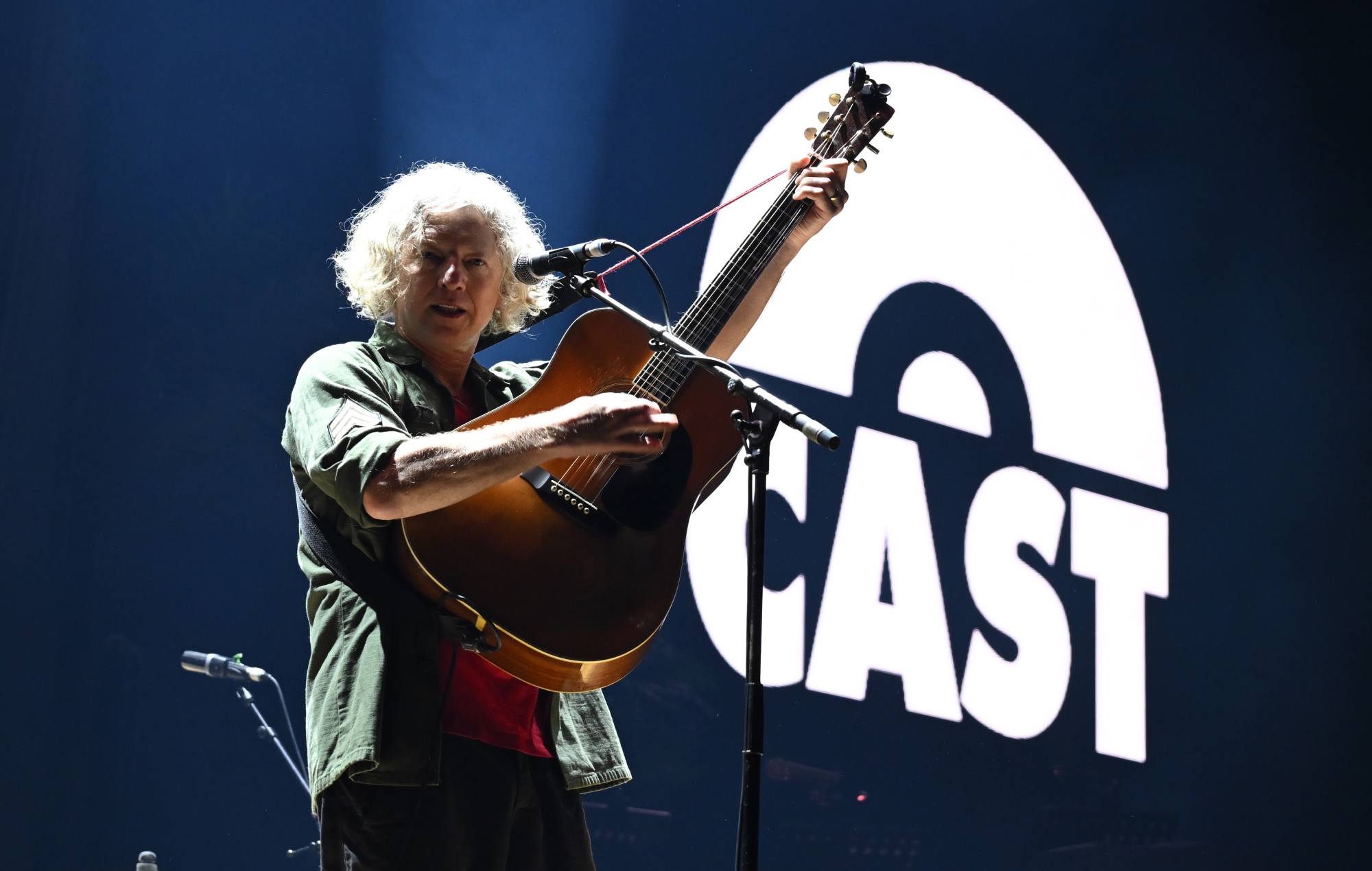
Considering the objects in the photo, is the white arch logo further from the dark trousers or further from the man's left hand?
the dark trousers

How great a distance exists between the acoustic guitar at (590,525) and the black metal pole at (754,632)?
29cm

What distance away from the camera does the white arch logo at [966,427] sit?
2912 millimetres

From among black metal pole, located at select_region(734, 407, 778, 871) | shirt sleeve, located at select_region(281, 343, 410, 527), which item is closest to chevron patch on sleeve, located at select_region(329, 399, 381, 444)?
shirt sleeve, located at select_region(281, 343, 410, 527)

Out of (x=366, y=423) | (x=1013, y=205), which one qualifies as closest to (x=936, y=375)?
(x=1013, y=205)

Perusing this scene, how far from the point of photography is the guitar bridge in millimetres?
1735

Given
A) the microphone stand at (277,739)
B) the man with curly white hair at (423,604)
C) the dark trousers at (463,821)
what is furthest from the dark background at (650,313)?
the dark trousers at (463,821)

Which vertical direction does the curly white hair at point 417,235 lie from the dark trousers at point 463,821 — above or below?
above

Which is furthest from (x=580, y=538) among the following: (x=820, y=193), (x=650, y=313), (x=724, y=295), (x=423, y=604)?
(x=650, y=313)

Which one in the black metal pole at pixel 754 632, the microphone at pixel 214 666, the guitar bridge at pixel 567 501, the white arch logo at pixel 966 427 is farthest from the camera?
the white arch logo at pixel 966 427

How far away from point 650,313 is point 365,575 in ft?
4.06

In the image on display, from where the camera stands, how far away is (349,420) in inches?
62.9

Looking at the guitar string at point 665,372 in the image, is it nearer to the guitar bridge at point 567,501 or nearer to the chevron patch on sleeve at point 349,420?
the guitar bridge at point 567,501

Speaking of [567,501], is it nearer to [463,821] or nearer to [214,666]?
[463,821]

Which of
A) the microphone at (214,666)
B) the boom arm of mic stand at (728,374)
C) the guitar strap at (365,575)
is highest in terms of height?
the boom arm of mic stand at (728,374)
